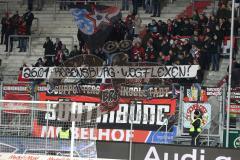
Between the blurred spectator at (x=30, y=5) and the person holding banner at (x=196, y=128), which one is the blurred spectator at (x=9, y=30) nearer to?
the blurred spectator at (x=30, y=5)

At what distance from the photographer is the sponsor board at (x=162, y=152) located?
1616 cm

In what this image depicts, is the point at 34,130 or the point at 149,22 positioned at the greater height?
the point at 149,22

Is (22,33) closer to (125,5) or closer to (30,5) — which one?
(30,5)

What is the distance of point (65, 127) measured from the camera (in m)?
17.2

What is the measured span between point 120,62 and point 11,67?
260 inches

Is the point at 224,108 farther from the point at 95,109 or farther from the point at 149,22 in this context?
the point at 149,22

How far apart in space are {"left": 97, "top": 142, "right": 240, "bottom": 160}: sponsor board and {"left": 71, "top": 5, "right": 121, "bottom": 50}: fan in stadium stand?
7323 mm

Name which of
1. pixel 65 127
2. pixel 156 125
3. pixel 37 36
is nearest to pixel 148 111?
pixel 156 125

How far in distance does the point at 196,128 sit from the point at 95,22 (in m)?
6.83

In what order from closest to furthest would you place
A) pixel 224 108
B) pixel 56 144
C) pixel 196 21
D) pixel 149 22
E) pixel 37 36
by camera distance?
pixel 56 144, pixel 224 108, pixel 196 21, pixel 149 22, pixel 37 36

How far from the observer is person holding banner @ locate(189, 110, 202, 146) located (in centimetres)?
1872

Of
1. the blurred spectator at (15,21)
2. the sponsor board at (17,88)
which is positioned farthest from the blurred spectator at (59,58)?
the blurred spectator at (15,21)

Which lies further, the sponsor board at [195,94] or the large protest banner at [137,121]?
the large protest banner at [137,121]

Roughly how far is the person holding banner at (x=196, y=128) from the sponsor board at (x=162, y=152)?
94.7 inches
